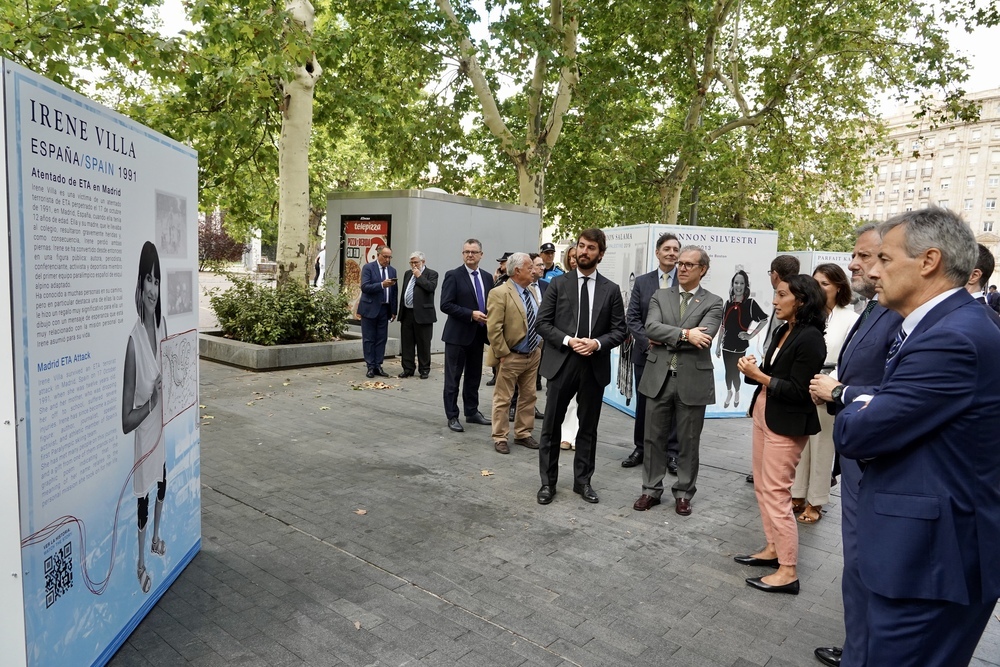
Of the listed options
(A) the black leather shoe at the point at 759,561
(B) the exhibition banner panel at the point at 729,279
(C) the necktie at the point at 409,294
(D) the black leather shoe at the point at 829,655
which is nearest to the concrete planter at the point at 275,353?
(C) the necktie at the point at 409,294

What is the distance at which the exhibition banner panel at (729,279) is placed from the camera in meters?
8.34

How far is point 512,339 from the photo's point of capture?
6855mm

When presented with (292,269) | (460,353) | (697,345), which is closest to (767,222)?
(292,269)

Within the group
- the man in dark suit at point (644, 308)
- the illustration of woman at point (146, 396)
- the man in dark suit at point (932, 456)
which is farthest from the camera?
the man in dark suit at point (644, 308)

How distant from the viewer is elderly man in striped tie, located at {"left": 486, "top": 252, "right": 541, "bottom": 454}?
22.3 ft

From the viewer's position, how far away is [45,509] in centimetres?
253

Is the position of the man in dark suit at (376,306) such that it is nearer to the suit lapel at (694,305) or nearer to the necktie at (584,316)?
the necktie at (584,316)

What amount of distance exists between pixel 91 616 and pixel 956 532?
317 cm

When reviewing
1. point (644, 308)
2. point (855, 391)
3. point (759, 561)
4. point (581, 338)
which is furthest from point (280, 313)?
point (855, 391)

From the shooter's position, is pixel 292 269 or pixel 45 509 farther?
pixel 292 269

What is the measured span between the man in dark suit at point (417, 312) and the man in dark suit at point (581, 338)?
15.7 feet

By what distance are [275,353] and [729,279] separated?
22.4 ft

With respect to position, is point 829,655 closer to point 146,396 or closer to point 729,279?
point 146,396

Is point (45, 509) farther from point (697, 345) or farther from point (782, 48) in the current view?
point (782, 48)
